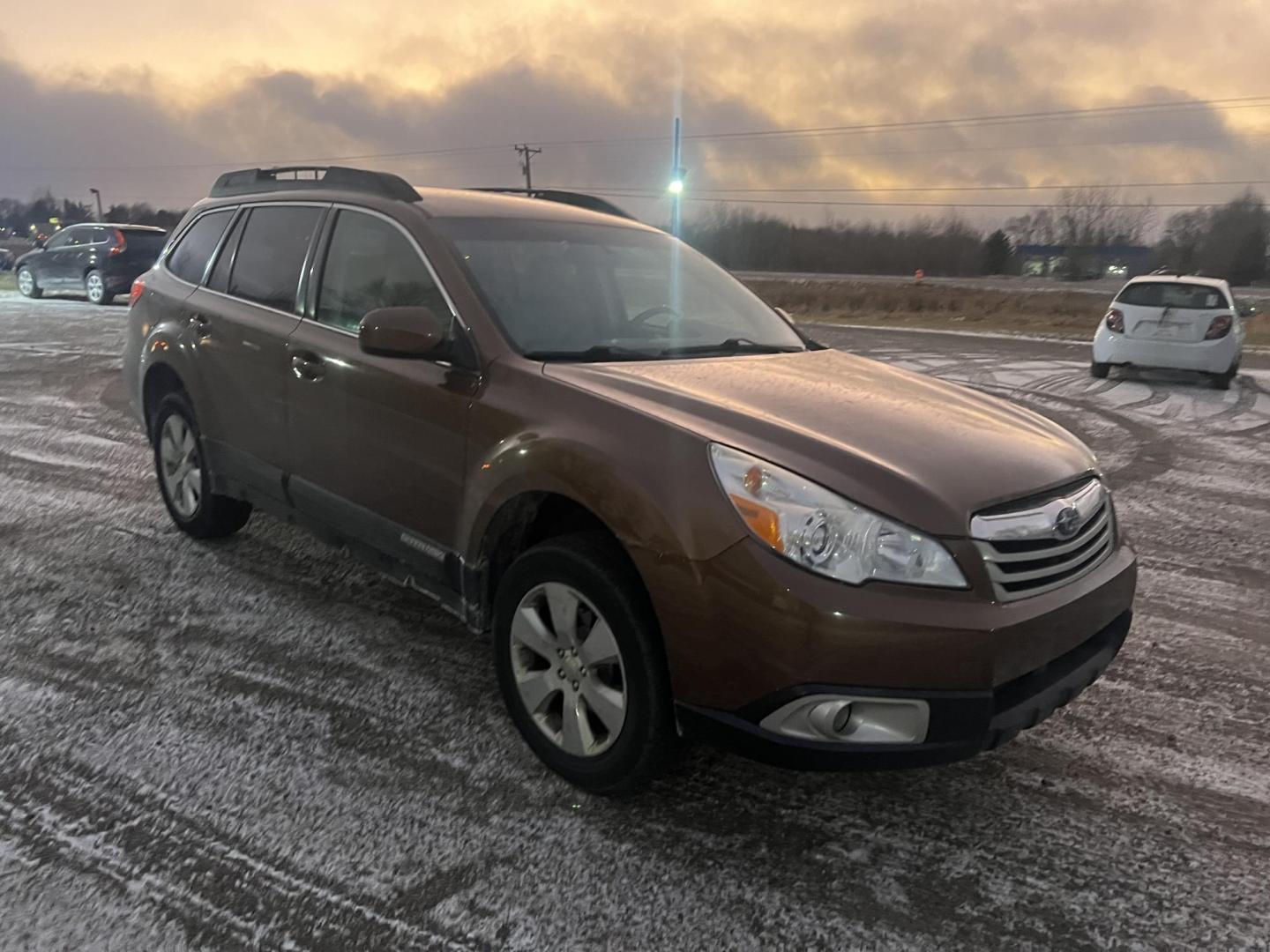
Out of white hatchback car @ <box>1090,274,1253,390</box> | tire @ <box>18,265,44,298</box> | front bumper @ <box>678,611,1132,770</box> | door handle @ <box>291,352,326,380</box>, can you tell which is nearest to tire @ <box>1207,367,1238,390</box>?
white hatchback car @ <box>1090,274,1253,390</box>

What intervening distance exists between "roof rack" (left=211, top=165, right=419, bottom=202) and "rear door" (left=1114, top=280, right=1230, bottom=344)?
444 inches

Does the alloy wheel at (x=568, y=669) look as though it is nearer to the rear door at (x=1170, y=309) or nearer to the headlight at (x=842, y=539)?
the headlight at (x=842, y=539)

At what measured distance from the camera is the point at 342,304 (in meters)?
3.78

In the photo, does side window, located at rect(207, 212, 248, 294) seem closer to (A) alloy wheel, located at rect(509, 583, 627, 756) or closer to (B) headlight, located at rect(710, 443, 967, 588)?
(A) alloy wheel, located at rect(509, 583, 627, 756)

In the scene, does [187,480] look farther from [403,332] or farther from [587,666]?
[587,666]

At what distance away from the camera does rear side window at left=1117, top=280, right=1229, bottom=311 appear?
12.2 m

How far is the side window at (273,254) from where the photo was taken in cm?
408

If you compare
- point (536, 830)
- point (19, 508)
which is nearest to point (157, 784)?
point (536, 830)

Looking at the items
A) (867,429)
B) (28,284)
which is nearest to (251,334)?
(867,429)

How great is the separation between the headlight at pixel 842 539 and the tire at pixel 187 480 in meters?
3.32

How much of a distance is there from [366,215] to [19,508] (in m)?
3.40

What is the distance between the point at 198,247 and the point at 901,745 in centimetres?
445

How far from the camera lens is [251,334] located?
417 centimetres

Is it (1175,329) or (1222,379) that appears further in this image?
(1175,329)
